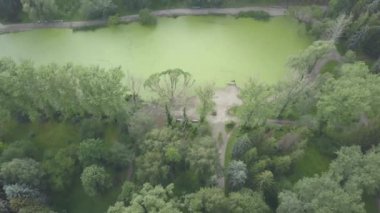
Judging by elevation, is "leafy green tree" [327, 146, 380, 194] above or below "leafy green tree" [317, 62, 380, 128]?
below

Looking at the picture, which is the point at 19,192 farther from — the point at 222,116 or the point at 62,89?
the point at 222,116

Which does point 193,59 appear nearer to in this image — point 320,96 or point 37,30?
point 320,96

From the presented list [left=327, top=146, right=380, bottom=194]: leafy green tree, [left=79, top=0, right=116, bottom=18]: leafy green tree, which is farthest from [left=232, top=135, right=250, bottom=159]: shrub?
[left=79, top=0, right=116, bottom=18]: leafy green tree

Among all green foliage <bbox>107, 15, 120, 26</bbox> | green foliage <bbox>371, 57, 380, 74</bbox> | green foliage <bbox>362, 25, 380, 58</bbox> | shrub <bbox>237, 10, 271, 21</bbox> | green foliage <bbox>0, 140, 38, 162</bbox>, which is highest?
shrub <bbox>237, 10, 271, 21</bbox>

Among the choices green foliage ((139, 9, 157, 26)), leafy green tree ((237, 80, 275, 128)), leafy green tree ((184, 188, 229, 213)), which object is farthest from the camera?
green foliage ((139, 9, 157, 26))

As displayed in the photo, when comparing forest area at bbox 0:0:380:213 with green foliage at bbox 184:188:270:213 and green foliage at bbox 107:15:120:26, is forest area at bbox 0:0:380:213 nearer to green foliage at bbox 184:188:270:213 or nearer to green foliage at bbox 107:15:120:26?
green foliage at bbox 184:188:270:213

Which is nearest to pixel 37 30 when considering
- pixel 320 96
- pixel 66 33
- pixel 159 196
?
pixel 66 33

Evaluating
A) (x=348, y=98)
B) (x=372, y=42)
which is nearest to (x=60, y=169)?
(x=348, y=98)
